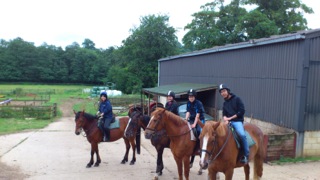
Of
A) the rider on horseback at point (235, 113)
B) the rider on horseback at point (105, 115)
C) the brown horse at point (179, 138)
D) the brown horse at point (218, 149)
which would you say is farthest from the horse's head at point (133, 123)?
the brown horse at point (218, 149)

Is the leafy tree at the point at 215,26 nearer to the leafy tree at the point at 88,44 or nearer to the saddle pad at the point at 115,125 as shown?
the saddle pad at the point at 115,125

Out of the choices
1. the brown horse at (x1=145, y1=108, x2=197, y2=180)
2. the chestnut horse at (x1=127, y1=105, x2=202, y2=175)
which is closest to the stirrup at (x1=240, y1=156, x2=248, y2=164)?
the brown horse at (x1=145, y1=108, x2=197, y2=180)

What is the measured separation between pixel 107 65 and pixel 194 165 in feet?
268

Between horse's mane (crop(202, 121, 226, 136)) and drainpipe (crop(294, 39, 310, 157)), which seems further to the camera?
drainpipe (crop(294, 39, 310, 157))

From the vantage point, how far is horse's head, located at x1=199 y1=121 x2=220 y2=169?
5.07 m

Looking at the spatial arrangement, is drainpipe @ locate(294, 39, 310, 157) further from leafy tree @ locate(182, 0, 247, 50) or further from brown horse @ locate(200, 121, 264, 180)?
leafy tree @ locate(182, 0, 247, 50)

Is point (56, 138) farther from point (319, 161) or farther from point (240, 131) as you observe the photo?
point (319, 161)

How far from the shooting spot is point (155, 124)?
674 centimetres

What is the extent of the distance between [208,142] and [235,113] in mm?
1528

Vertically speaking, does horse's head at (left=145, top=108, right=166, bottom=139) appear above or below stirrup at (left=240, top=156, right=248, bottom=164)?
above

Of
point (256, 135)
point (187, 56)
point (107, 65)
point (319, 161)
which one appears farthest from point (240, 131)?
point (107, 65)

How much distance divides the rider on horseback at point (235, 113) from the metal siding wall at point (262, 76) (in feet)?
16.4

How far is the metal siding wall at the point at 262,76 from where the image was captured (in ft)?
34.7

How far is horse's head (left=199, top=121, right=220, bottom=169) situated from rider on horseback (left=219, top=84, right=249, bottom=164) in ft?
3.30
